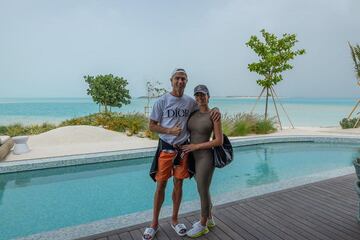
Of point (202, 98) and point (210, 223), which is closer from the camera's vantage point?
point (202, 98)

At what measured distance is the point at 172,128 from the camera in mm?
2123

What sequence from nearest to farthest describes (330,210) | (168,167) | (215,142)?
(215,142) < (168,167) < (330,210)

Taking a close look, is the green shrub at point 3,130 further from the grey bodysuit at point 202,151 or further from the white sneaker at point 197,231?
the grey bodysuit at point 202,151

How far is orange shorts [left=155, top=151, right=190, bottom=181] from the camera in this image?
85.8 inches

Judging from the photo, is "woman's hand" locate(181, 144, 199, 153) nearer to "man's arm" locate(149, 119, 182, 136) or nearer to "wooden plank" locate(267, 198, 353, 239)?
"man's arm" locate(149, 119, 182, 136)

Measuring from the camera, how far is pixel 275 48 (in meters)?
10.2

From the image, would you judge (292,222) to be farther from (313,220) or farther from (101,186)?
(101,186)

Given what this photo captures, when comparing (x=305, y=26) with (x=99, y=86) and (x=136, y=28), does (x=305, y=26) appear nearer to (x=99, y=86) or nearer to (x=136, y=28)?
(x=136, y=28)

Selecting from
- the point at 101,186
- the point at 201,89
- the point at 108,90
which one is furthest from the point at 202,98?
the point at 108,90

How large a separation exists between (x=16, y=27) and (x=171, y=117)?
26.4 m

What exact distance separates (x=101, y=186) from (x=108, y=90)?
9.57m

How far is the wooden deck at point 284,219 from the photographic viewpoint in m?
2.31

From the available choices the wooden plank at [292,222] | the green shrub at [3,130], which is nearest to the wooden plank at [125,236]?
the wooden plank at [292,222]

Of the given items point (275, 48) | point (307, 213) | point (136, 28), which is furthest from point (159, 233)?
point (136, 28)
